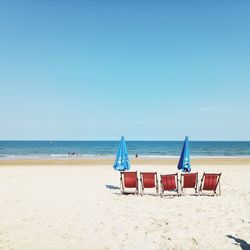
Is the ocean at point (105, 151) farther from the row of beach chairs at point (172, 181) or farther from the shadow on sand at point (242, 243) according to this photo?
the shadow on sand at point (242, 243)

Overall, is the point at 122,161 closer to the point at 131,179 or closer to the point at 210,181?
the point at 131,179

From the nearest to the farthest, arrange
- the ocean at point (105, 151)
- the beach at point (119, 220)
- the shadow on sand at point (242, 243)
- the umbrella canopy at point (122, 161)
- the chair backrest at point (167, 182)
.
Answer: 1. the shadow on sand at point (242, 243)
2. the beach at point (119, 220)
3. the chair backrest at point (167, 182)
4. the umbrella canopy at point (122, 161)
5. the ocean at point (105, 151)

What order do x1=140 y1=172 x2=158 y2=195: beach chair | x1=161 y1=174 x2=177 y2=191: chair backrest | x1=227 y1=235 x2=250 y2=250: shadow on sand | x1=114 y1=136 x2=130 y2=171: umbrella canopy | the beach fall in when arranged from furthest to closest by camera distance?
x1=114 y1=136 x2=130 y2=171: umbrella canopy < x1=140 y1=172 x2=158 y2=195: beach chair < x1=161 y1=174 x2=177 y2=191: chair backrest < the beach < x1=227 y1=235 x2=250 y2=250: shadow on sand

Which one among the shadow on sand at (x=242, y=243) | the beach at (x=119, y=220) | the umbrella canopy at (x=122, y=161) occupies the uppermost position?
the umbrella canopy at (x=122, y=161)

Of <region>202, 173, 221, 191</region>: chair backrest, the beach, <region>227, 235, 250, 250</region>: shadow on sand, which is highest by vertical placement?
<region>202, 173, 221, 191</region>: chair backrest

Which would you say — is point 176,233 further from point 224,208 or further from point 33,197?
point 33,197

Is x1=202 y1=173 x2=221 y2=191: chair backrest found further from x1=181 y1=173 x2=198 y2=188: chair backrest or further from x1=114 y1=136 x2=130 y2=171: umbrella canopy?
x1=114 y1=136 x2=130 y2=171: umbrella canopy

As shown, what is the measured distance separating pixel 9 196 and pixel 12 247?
232 inches

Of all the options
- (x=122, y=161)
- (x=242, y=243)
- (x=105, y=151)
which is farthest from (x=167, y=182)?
(x=105, y=151)

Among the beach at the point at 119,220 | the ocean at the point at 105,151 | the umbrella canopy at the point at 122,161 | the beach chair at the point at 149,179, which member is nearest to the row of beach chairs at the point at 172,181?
the beach chair at the point at 149,179

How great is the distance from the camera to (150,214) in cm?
917

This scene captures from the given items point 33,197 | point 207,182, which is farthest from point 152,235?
point 33,197

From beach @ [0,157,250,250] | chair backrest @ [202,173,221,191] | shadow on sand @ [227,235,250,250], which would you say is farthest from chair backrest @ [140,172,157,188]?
shadow on sand @ [227,235,250,250]

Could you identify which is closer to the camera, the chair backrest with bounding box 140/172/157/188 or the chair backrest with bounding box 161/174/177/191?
the chair backrest with bounding box 161/174/177/191
